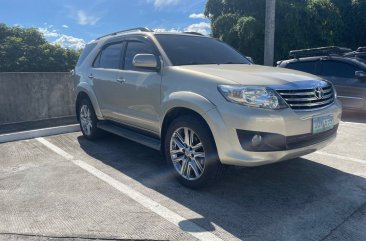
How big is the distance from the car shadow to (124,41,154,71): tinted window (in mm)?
1374

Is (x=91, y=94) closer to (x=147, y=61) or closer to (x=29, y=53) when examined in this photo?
(x=147, y=61)

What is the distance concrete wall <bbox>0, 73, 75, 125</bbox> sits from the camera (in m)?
7.80

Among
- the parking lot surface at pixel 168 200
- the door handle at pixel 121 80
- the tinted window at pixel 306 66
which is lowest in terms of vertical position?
the parking lot surface at pixel 168 200

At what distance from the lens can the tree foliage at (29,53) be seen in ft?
105

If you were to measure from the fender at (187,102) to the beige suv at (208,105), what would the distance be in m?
0.01

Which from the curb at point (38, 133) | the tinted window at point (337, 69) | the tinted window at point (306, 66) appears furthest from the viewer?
the tinted window at point (306, 66)

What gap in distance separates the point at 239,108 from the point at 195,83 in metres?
0.63

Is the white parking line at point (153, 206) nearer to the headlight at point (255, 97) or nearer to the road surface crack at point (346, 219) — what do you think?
the road surface crack at point (346, 219)

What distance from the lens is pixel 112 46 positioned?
555 cm

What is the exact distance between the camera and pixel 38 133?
269 inches

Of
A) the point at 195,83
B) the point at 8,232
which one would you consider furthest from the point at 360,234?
the point at 8,232

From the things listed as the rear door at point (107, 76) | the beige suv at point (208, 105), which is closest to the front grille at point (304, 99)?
the beige suv at point (208, 105)

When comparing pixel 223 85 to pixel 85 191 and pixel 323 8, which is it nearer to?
Answer: pixel 85 191

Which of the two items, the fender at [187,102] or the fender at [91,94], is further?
the fender at [91,94]
